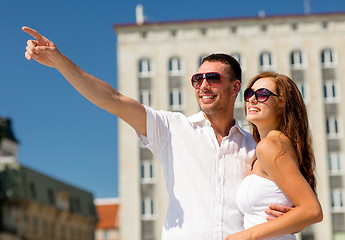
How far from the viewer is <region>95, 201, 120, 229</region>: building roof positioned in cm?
8756

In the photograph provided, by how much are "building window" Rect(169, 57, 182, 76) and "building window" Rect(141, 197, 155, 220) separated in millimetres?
10883

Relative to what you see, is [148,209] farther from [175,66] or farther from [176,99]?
[175,66]

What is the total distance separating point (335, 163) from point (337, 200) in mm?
2942

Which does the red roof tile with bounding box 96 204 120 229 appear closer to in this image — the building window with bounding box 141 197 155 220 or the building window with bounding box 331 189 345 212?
the building window with bounding box 141 197 155 220

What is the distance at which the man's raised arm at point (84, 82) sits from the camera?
4.57m

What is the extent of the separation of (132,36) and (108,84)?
51.6 m

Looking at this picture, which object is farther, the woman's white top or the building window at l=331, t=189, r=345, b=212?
the building window at l=331, t=189, r=345, b=212

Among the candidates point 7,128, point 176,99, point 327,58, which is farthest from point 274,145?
point 7,128

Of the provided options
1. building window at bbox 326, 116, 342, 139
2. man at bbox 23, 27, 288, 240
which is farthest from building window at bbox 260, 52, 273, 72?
man at bbox 23, 27, 288, 240

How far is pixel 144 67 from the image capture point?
55938mm

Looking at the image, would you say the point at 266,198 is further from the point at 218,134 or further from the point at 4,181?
the point at 4,181

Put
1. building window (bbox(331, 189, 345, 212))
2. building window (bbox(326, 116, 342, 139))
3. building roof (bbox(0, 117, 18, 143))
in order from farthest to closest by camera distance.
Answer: building roof (bbox(0, 117, 18, 143)) → building window (bbox(326, 116, 342, 139)) → building window (bbox(331, 189, 345, 212))

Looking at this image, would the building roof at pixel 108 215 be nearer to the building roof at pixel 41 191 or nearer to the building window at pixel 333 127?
the building roof at pixel 41 191

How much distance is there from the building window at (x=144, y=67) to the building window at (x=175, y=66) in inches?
73.5
